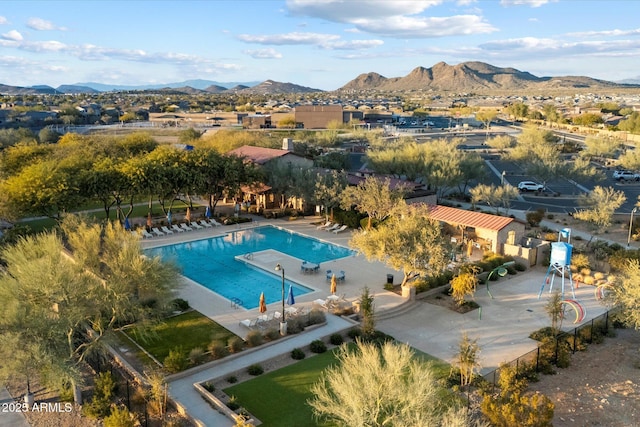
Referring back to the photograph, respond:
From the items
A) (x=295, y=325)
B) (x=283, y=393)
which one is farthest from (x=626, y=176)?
(x=283, y=393)

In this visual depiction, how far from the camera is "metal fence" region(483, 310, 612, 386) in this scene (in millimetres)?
18547

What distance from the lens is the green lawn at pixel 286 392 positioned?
1582 centimetres

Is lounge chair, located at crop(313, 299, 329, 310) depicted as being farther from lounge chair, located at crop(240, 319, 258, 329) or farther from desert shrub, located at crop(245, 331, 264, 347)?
desert shrub, located at crop(245, 331, 264, 347)

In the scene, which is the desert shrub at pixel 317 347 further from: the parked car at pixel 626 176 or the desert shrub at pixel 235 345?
the parked car at pixel 626 176

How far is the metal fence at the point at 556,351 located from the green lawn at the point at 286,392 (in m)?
2.59

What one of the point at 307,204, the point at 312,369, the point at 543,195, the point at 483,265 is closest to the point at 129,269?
the point at 312,369

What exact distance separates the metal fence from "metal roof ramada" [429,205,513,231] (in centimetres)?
1097

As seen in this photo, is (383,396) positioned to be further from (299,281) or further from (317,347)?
(299,281)

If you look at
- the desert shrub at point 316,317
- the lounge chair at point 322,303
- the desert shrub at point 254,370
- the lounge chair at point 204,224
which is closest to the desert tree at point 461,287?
the lounge chair at point 322,303

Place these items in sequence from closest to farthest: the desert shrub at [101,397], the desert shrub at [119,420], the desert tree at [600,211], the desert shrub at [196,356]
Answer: the desert shrub at [119,420]
the desert shrub at [101,397]
the desert shrub at [196,356]
the desert tree at [600,211]

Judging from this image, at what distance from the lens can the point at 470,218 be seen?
112 ft

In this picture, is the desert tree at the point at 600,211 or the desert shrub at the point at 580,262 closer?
the desert shrub at the point at 580,262

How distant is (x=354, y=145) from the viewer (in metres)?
88.5

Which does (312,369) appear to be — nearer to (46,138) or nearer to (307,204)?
(307,204)
